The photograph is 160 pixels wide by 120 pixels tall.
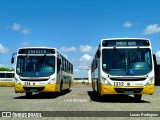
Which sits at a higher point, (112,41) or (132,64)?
(112,41)

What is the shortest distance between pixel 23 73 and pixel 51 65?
1.77 metres

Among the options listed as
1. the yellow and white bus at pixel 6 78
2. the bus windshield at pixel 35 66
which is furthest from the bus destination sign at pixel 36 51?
the yellow and white bus at pixel 6 78

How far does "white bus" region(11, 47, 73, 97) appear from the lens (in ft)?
64.4

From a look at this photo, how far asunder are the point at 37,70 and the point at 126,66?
5.88m

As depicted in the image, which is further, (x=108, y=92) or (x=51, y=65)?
(x=51, y=65)

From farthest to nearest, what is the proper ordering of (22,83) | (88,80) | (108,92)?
1. (88,80)
2. (22,83)
3. (108,92)

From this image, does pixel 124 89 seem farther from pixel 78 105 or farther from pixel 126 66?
pixel 78 105

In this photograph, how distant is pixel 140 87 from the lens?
1630cm

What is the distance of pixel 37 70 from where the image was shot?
20031mm

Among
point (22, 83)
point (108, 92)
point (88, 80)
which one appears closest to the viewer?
point (108, 92)

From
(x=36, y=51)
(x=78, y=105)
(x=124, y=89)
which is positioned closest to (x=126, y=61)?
(x=124, y=89)

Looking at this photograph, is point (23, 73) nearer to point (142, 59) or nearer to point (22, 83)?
point (22, 83)

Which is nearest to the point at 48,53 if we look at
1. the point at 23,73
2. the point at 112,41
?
the point at 23,73

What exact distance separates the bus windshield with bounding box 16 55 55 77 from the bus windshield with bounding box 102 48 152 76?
4.67m
